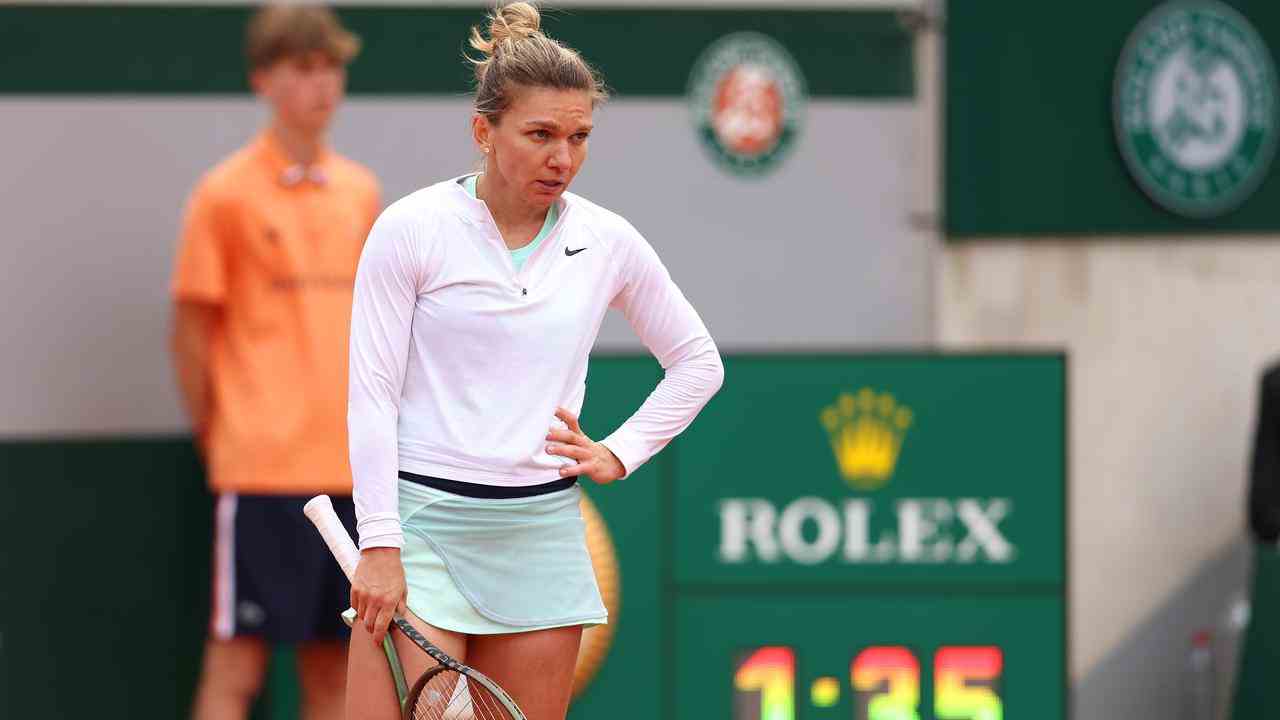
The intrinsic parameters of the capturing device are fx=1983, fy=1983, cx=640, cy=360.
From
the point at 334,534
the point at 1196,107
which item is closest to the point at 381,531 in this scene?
the point at 334,534

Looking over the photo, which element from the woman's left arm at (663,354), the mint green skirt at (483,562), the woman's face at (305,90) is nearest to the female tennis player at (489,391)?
the mint green skirt at (483,562)

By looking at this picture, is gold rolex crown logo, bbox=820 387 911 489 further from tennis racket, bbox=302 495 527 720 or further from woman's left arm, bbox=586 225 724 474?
tennis racket, bbox=302 495 527 720

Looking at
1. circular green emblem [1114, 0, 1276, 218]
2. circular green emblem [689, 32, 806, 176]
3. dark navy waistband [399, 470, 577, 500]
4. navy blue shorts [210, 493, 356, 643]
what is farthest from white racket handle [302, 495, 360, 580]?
circular green emblem [1114, 0, 1276, 218]

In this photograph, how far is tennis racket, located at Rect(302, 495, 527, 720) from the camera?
3.32 m

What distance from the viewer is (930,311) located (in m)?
6.64

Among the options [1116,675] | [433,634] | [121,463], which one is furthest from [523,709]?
[1116,675]

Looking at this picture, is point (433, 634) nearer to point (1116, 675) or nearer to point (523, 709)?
point (523, 709)

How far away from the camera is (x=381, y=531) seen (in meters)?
3.32

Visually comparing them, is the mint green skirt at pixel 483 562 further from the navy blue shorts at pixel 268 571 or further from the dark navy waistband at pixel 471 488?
the navy blue shorts at pixel 268 571

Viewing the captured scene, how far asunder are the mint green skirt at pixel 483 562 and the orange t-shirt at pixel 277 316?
2.23 m

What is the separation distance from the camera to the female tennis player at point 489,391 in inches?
132

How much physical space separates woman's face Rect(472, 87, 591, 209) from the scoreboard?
82.9 inches

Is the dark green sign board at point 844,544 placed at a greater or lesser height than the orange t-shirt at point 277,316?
lesser

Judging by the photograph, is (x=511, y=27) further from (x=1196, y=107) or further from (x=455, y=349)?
(x=1196, y=107)
